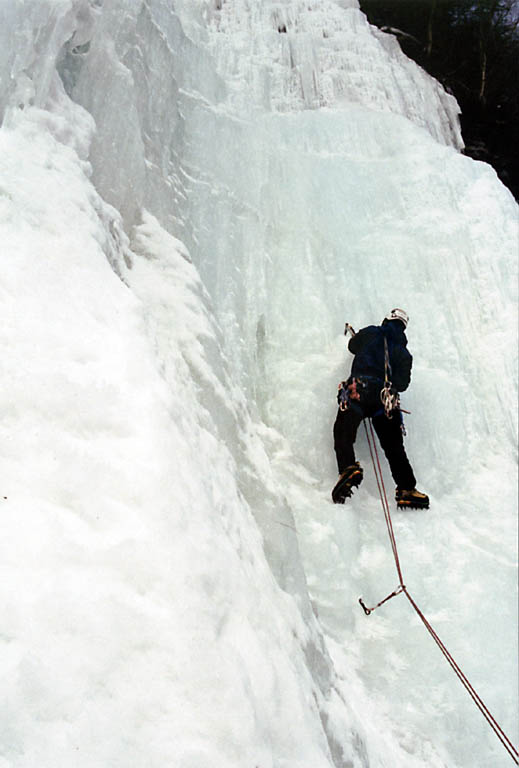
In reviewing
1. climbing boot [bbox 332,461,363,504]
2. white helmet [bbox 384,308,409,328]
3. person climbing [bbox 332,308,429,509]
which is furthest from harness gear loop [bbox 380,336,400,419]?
white helmet [bbox 384,308,409,328]

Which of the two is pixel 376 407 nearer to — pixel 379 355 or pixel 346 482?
pixel 379 355

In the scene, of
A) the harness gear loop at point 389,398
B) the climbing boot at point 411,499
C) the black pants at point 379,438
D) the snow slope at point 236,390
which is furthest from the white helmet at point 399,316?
the climbing boot at point 411,499

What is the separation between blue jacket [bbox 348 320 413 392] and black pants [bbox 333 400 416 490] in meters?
0.20

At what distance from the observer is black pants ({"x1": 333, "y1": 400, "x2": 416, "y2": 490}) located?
297 cm

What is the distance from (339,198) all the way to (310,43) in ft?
4.56

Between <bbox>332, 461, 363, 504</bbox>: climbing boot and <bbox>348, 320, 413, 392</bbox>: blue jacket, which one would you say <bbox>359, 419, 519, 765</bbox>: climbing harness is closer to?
<bbox>332, 461, 363, 504</bbox>: climbing boot

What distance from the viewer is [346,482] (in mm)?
2848

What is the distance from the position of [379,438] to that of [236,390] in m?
1.01

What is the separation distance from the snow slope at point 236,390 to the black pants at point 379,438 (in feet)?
0.55

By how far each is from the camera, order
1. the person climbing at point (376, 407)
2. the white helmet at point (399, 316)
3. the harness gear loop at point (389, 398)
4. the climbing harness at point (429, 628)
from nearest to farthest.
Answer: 1. the climbing harness at point (429, 628)
2. the person climbing at point (376, 407)
3. the harness gear loop at point (389, 398)
4. the white helmet at point (399, 316)

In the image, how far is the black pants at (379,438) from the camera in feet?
9.73

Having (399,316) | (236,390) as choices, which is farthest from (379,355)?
(236,390)

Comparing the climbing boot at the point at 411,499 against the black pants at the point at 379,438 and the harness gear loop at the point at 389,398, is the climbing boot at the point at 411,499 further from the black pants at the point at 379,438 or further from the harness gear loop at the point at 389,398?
the harness gear loop at the point at 389,398

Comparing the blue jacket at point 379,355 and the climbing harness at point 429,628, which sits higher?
the blue jacket at point 379,355
